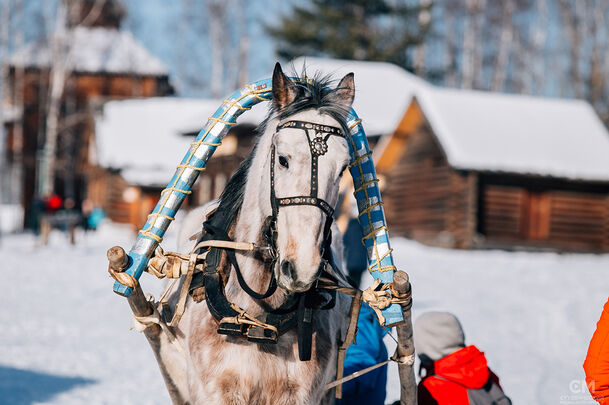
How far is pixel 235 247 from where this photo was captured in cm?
294

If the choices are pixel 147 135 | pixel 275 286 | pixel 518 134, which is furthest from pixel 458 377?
pixel 147 135

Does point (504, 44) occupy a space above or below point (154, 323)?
above

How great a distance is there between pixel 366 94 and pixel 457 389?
72.1 feet

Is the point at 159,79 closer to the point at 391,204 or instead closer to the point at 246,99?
the point at 391,204

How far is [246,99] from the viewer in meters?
3.39

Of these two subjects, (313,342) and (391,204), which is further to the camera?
(391,204)

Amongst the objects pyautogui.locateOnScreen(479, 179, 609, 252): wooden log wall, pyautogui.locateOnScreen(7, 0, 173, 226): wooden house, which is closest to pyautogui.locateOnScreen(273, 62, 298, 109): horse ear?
pyautogui.locateOnScreen(479, 179, 609, 252): wooden log wall

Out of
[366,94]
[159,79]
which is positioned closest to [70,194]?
[159,79]

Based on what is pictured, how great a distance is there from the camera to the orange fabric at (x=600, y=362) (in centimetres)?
266

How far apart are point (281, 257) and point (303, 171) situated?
12.9 inches

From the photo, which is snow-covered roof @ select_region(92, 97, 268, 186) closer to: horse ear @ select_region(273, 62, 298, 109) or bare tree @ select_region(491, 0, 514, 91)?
bare tree @ select_region(491, 0, 514, 91)

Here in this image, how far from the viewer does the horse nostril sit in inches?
97.4

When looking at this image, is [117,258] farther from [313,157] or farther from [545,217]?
[545,217]

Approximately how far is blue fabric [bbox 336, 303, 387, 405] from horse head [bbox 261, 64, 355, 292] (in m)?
1.52
